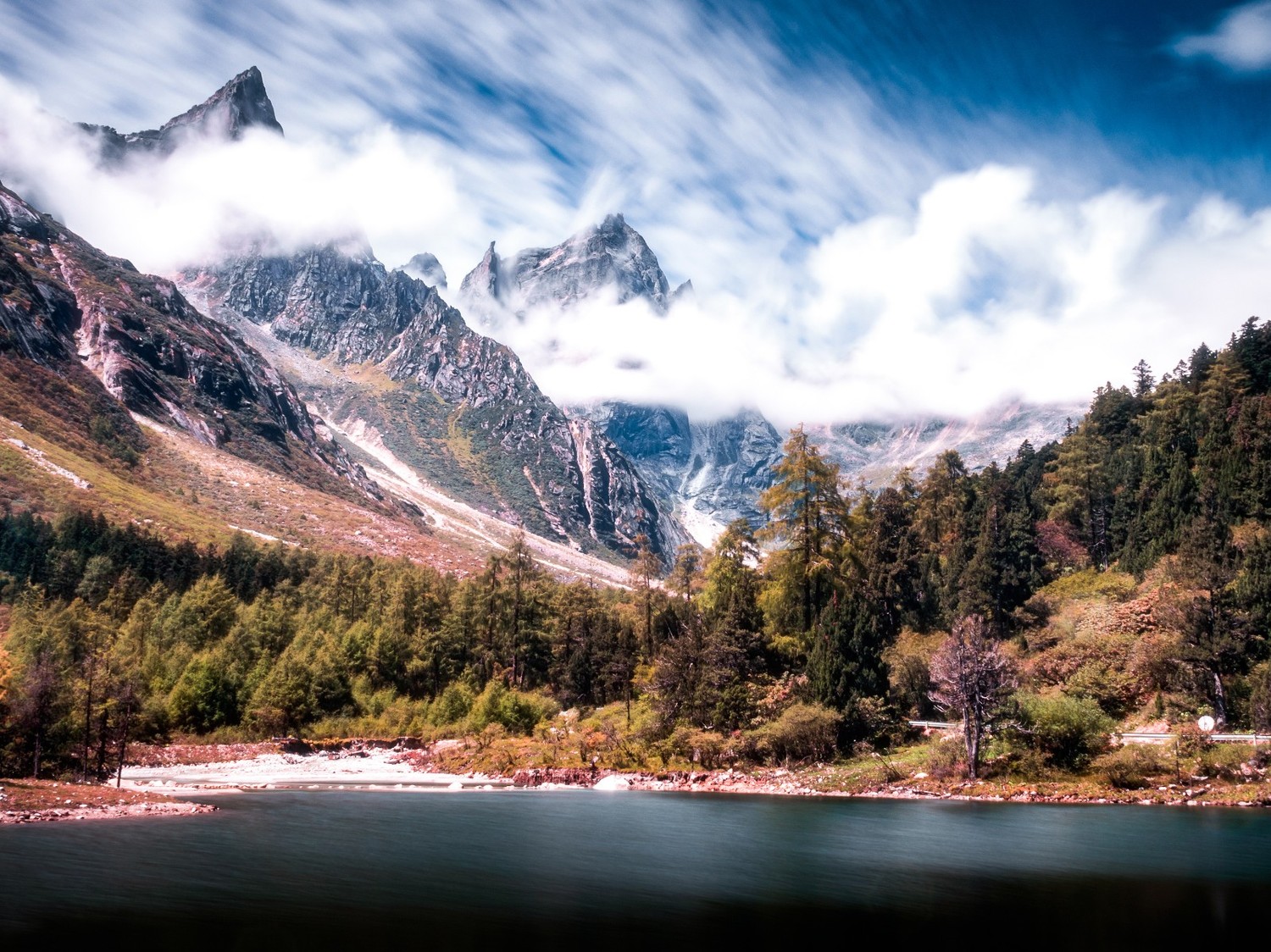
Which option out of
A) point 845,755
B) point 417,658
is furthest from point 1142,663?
point 417,658

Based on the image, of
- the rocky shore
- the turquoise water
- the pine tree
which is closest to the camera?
the turquoise water

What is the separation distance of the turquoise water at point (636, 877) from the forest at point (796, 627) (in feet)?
43.8

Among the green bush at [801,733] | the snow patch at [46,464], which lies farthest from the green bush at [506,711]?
the snow patch at [46,464]

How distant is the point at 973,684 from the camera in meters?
45.9

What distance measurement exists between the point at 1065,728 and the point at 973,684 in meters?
5.32

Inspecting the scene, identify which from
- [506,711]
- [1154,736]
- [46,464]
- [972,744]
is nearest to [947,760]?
[972,744]

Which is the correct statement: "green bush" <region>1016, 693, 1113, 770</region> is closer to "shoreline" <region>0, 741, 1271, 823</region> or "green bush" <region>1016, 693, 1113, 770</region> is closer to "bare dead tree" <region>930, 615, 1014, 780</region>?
"bare dead tree" <region>930, 615, 1014, 780</region>

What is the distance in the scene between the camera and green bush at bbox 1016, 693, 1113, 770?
1774 inches

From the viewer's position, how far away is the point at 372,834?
3416 cm

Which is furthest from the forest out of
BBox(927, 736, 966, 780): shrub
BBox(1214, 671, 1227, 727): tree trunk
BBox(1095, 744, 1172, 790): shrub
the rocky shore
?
the rocky shore

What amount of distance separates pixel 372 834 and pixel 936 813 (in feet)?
84.8

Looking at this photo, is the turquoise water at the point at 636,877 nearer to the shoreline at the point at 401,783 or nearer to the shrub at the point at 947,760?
the shoreline at the point at 401,783

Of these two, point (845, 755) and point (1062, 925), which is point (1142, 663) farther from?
point (1062, 925)

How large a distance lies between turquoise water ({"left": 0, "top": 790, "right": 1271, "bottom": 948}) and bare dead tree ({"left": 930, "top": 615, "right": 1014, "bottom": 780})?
6686 millimetres
